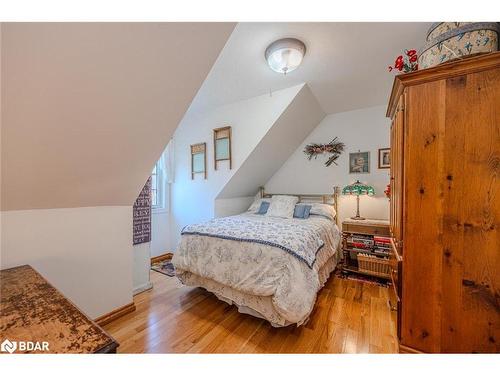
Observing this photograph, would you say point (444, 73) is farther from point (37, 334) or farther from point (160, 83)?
point (37, 334)

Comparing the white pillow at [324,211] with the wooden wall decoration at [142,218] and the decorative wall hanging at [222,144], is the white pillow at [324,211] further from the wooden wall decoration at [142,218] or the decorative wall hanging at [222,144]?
the wooden wall decoration at [142,218]

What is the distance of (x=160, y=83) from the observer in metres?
1.30

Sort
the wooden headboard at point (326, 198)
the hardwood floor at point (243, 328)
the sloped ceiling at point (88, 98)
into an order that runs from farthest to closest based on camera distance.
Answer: the wooden headboard at point (326, 198), the hardwood floor at point (243, 328), the sloped ceiling at point (88, 98)

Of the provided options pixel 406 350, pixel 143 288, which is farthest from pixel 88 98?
pixel 406 350

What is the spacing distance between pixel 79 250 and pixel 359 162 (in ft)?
11.4

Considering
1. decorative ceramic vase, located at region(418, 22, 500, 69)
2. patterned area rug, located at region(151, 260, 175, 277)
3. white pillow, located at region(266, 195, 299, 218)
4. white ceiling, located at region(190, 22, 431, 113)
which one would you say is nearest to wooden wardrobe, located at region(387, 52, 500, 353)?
decorative ceramic vase, located at region(418, 22, 500, 69)

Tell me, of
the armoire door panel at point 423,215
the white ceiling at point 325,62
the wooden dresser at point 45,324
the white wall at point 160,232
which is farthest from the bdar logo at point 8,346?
the white wall at point 160,232

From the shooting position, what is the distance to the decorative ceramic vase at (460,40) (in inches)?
41.8

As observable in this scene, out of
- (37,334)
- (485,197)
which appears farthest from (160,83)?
(485,197)

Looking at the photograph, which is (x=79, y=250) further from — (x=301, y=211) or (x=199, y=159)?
(x=301, y=211)

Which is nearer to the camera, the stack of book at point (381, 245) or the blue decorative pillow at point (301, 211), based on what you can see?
the stack of book at point (381, 245)

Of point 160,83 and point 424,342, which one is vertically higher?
point 160,83

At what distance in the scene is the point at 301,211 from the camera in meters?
3.03
